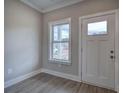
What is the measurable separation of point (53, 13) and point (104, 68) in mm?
2930

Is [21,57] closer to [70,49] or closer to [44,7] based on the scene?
[70,49]

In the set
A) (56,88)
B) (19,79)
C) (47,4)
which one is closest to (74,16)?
(47,4)

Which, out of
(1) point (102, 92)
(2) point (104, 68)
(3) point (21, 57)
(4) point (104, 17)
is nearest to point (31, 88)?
(3) point (21, 57)

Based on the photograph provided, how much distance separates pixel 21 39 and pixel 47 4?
1788 mm

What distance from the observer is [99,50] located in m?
2.72

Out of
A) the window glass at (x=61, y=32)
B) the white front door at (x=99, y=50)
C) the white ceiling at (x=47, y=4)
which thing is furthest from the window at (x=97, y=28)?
the white ceiling at (x=47, y=4)

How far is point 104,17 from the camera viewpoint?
2.62 m

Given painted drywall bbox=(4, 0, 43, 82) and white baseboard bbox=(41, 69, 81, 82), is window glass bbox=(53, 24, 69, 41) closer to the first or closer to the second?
painted drywall bbox=(4, 0, 43, 82)

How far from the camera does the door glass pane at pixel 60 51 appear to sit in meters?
3.52

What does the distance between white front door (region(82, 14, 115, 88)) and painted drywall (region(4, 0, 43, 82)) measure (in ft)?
6.91

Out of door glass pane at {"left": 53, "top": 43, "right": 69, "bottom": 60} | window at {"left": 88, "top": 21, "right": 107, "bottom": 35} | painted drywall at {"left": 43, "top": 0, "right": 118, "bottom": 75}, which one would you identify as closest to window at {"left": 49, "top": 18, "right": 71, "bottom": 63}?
door glass pane at {"left": 53, "top": 43, "right": 69, "bottom": 60}

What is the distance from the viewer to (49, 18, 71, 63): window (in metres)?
3.47

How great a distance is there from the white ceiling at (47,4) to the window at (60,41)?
0.62 metres
